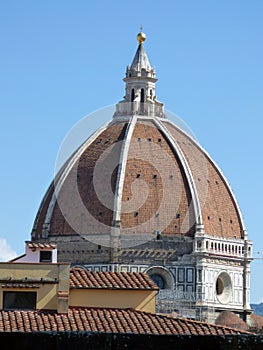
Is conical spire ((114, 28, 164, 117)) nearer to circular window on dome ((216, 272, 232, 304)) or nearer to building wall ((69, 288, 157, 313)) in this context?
circular window on dome ((216, 272, 232, 304))

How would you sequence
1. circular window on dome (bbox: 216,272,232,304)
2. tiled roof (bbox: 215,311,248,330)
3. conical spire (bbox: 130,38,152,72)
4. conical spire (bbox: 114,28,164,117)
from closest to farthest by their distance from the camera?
1. tiled roof (bbox: 215,311,248,330)
2. circular window on dome (bbox: 216,272,232,304)
3. conical spire (bbox: 114,28,164,117)
4. conical spire (bbox: 130,38,152,72)

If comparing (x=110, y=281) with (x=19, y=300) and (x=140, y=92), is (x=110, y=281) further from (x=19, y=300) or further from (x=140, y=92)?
(x=140, y=92)

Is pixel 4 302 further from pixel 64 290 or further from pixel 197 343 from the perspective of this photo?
pixel 197 343

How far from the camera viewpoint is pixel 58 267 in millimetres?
19344

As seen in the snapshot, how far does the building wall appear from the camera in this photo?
18.9m

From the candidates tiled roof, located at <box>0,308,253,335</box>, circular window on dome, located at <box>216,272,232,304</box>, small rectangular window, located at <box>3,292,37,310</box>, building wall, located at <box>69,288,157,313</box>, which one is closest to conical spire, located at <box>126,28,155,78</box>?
circular window on dome, located at <box>216,272,232,304</box>

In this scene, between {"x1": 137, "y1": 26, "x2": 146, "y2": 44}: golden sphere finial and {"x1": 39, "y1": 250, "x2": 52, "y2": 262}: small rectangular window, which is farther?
{"x1": 137, "y1": 26, "x2": 146, "y2": 44}: golden sphere finial

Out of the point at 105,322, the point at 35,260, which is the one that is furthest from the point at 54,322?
the point at 35,260

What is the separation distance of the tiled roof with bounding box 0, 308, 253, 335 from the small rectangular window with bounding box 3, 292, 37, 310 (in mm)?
1224

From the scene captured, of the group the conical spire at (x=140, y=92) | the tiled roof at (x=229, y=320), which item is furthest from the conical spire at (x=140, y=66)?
the tiled roof at (x=229, y=320)

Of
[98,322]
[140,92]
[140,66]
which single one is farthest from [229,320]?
[98,322]

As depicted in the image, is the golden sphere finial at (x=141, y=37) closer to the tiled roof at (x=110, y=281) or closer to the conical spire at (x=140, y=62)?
the conical spire at (x=140, y=62)

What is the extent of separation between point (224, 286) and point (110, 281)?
59.7 meters

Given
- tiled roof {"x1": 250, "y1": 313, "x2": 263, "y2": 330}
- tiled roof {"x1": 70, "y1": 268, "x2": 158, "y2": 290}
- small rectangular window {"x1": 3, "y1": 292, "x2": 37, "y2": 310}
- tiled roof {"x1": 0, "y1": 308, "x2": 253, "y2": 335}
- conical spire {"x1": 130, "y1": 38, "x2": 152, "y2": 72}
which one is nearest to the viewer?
tiled roof {"x1": 0, "y1": 308, "x2": 253, "y2": 335}
